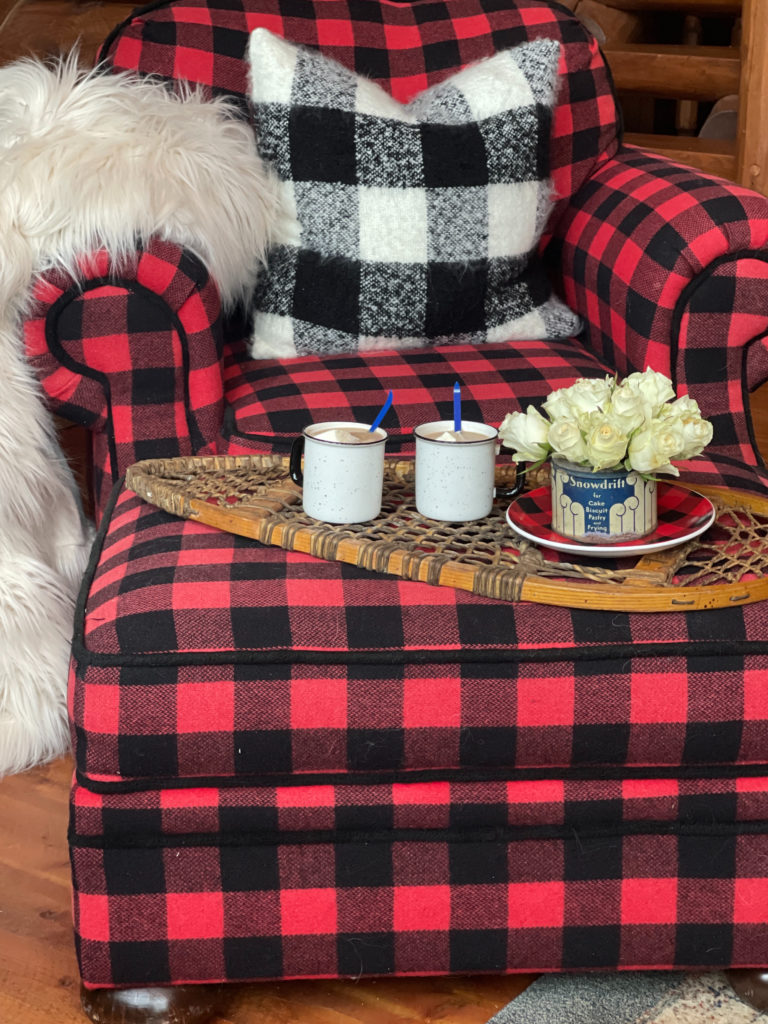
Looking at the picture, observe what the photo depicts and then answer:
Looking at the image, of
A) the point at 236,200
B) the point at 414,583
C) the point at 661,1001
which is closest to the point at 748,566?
the point at 414,583

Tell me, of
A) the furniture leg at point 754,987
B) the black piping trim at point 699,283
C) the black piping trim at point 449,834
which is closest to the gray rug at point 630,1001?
the furniture leg at point 754,987

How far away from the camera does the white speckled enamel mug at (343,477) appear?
1.21 metres

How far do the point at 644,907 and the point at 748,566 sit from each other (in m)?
0.34

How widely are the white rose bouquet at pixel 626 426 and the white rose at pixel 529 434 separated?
19 millimetres

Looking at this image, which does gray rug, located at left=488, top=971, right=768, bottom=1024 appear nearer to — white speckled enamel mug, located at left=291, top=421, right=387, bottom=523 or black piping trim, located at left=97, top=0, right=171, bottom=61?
white speckled enamel mug, located at left=291, top=421, right=387, bottom=523

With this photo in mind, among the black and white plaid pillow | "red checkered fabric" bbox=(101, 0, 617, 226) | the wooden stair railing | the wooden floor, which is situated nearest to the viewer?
the wooden floor

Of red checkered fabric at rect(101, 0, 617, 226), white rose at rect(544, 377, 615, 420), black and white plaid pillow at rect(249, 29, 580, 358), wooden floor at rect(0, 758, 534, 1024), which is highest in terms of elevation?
red checkered fabric at rect(101, 0, 617, 226)

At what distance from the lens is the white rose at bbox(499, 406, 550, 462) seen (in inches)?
47.6

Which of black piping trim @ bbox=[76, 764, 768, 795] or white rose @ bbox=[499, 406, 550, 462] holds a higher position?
white rose @ bbox=[499, 406, 550, 462]

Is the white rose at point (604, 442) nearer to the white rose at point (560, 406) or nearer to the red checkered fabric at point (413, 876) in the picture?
the white rose at point (560, 406)

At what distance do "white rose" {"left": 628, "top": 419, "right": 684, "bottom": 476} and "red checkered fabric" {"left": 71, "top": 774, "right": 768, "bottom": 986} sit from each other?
0.30 meters

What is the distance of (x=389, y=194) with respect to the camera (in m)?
1.71

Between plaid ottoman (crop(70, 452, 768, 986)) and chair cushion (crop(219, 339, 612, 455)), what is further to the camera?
chair cushion (crop(219, 339, 612, 455))

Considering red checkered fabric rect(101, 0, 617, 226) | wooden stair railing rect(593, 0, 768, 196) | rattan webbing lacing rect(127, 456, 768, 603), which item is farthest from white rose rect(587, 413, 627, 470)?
wooden stair railing rect(593, 0, 768, 196)
